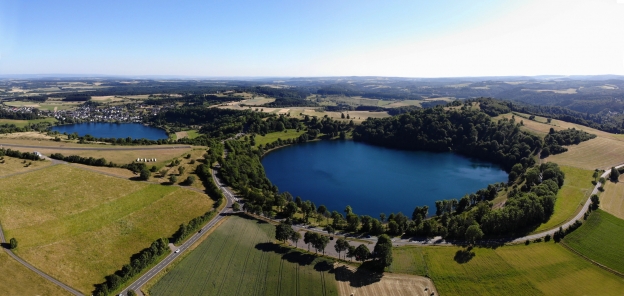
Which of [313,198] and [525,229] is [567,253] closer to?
[525,229]

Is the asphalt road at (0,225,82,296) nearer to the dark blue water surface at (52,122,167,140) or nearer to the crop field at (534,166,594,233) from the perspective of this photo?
the crop field at (534,166,594,233)

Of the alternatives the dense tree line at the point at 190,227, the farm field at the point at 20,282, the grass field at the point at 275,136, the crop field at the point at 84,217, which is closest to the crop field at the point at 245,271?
the dense tree line at the point at 190,227

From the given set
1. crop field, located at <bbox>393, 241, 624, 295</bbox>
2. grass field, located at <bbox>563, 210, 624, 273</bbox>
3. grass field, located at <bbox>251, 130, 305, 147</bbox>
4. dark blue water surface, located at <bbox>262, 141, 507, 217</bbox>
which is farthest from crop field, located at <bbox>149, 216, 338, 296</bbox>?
grass field, located at <bbox>251, 130, 305, 147</bbox>

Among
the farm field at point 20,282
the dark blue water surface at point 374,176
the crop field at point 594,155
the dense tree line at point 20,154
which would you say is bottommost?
the dark blue water surface at point 374,176

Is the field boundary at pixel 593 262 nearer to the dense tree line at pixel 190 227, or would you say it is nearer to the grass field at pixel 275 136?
the dense tree line at pixel 190 227

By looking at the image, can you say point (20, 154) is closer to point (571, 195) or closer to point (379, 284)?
point (379, 284)

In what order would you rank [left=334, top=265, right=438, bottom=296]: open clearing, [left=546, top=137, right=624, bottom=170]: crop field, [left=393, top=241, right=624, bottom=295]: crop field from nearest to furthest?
[left=334, top=265, right=438, bottom=296]: open clearing < [left=393, top=241, right=624, bottom=295]: crop field < [left=546, top=137, right=624, bottom=170]: crop field

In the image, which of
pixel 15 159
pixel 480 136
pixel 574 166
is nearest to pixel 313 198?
pixel 15 159
